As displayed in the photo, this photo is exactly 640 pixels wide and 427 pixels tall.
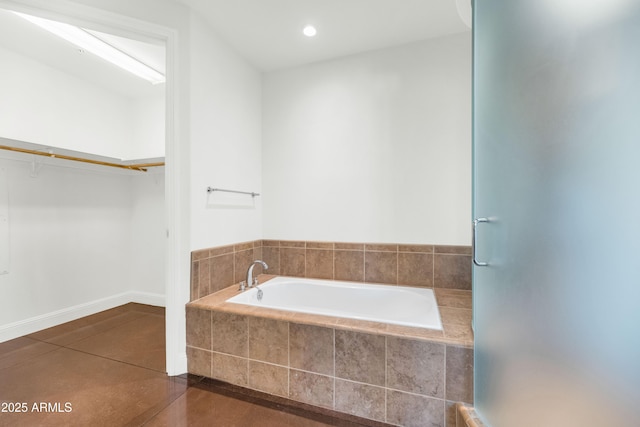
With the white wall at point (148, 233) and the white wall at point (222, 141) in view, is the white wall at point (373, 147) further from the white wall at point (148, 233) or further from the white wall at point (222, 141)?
the white wall at point (148, 233)

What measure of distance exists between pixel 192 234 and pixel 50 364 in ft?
4.71

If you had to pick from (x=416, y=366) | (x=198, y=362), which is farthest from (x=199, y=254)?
(x=416, y=366)

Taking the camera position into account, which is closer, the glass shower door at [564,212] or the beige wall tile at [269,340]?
the glass shower door at [564,212]

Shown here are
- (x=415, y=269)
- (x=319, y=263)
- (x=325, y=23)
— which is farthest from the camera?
(x=319, y=263)

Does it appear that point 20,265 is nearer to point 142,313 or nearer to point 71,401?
point 142,313

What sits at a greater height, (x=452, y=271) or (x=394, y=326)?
(x=452, y=271)

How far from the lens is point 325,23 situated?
6.48 ft

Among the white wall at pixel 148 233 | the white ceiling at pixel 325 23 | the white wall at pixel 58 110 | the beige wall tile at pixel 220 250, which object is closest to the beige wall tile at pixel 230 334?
the beige wall tile at pixel 220 250

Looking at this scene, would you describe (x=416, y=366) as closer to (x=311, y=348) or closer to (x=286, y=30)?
(x=311, y=348)

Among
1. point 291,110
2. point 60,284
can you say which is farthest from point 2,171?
point 291,110

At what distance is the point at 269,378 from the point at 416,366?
2.95 ft

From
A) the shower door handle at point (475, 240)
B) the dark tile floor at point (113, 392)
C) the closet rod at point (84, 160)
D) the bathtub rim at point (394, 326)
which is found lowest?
the dark tile floor at point (113, 392)

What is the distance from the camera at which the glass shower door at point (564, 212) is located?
19.5 inches

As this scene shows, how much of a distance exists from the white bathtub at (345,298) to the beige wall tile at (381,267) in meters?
0.11
